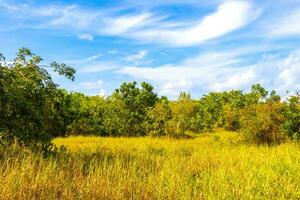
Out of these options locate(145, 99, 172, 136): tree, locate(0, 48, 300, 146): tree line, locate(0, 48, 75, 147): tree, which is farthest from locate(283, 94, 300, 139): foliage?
locate(0, 48, 75, 147): tree

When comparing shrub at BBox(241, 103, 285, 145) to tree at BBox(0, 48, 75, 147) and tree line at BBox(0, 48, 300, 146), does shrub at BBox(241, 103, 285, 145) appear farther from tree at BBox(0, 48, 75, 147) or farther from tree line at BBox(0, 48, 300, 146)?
tree at BBox(0, 48, 75, 147)

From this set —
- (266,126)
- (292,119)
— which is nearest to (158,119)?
(266,126)

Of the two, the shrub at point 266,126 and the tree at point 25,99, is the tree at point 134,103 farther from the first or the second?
the tree at point 25,99

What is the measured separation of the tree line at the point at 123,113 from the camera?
1224 cm

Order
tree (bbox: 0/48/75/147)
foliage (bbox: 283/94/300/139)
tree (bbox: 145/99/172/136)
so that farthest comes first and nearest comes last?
tree (bbox: 145/99/172/136)
foliage (bbox: 283/94/300/139)
tree (bbox: 0/48/75/147)

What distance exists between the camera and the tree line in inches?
482

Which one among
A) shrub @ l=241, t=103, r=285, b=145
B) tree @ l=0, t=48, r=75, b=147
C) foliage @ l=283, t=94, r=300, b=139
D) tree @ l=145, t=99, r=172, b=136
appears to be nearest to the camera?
tree @ l=0, t=48, r=75, b=147

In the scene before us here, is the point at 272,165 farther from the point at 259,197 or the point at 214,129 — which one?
the point at 214,129

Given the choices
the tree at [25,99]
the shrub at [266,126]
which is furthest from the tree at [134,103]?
the tree at [25,99]

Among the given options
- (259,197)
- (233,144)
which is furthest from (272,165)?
(233,144)

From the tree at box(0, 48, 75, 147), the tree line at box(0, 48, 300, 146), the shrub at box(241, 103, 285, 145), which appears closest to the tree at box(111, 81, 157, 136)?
the tree line at box(0, 48, 300, 146)

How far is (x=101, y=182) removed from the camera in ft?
29.7

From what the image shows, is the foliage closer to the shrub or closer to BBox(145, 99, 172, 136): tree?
the shrub

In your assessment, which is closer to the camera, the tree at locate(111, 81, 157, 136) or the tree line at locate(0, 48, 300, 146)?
the tree line at locate(0, 48, 300, 146)
